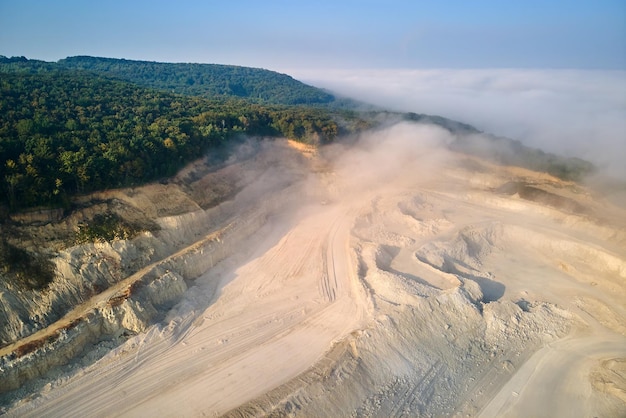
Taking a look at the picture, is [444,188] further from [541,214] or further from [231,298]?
[231,298]

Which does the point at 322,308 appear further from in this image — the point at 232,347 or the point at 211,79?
the point at 211,79

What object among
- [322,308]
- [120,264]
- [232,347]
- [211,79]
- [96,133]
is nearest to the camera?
[232,347]

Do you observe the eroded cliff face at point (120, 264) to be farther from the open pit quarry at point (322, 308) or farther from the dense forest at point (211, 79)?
the dense forest at point (211, 79)

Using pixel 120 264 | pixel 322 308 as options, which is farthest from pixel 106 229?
pixel 322 308

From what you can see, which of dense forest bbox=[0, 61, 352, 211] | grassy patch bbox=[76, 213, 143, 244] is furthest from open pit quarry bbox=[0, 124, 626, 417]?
dense forest bbox=[0, 61, 352, 211]

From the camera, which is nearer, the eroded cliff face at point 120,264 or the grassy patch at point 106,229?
the eroded cliff face at point 120,264

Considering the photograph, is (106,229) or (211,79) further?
(211,79)

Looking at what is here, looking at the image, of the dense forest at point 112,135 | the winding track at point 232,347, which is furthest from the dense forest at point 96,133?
the winding track at point 232,347
